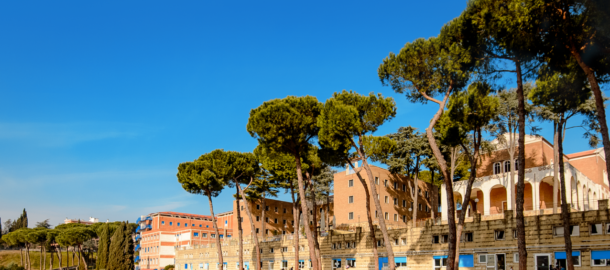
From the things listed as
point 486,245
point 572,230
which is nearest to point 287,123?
point 486,245

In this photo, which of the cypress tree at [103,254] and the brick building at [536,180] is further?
the cypress tree at [103,254]

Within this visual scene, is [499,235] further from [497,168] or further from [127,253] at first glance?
[127,253]

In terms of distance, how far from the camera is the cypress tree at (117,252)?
53.1 m

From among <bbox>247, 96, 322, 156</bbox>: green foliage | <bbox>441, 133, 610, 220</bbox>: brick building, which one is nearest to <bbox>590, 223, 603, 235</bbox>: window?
<bbox>441, 133, 610, 220</bbox>: brick building

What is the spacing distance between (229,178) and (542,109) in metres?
28.0

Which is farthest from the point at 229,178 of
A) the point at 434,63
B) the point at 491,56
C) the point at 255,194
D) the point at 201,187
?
the point at 491,56

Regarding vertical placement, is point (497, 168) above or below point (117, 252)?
above

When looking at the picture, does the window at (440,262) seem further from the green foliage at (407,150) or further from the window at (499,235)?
the green foliage at (407,150)

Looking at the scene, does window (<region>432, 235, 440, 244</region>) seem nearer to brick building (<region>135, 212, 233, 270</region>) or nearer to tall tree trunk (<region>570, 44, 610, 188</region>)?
tall tree trunk (<region>570, 44, 610, 188</region>)

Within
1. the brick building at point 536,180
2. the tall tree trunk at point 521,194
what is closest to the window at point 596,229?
the brick building at point 536,180

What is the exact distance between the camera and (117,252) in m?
53.5

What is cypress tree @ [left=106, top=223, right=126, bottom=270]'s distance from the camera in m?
53.1

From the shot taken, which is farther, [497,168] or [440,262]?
[497,168]

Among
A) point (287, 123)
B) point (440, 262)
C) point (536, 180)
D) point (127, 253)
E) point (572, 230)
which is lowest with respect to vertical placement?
point (127, 253)
